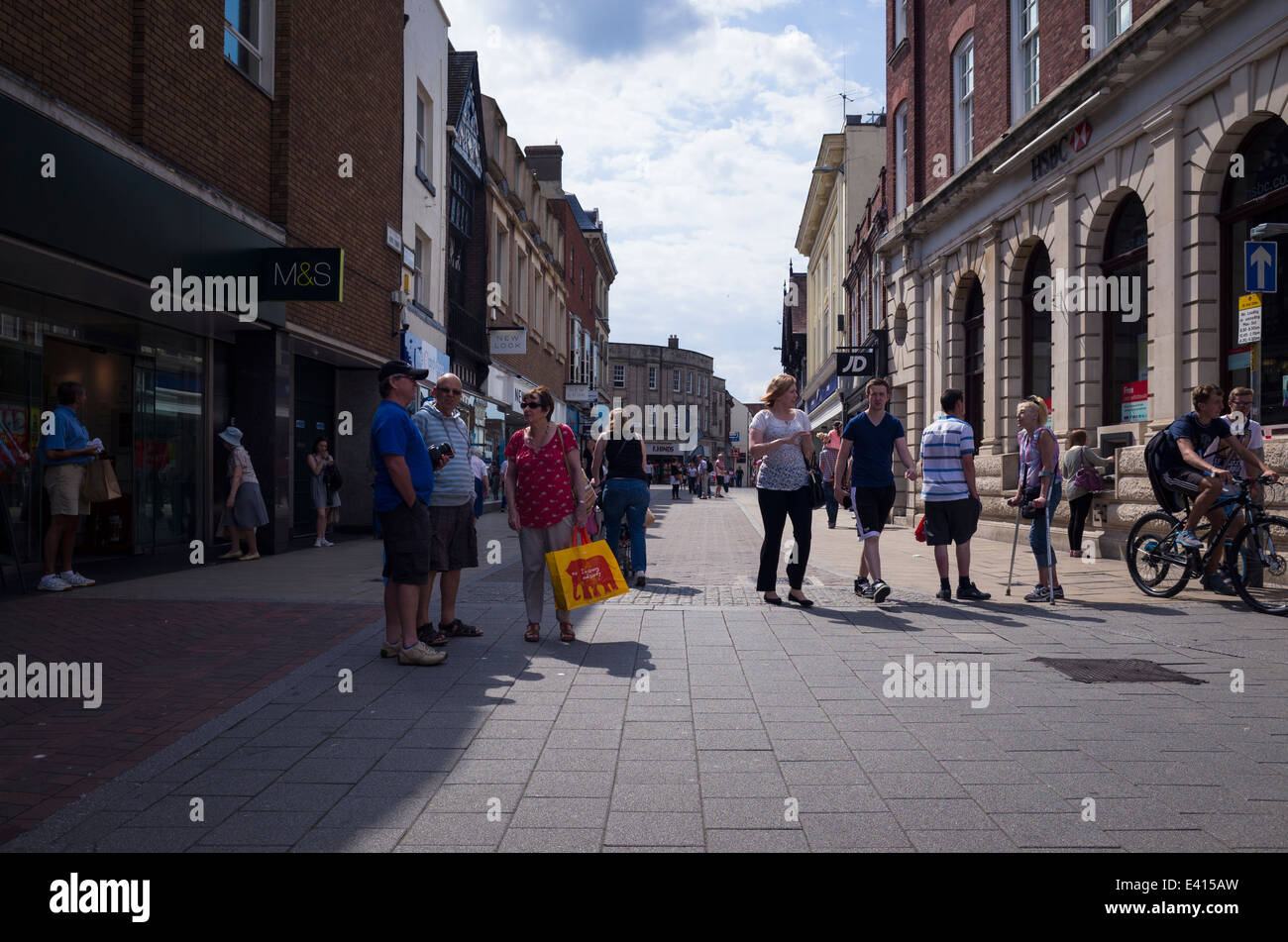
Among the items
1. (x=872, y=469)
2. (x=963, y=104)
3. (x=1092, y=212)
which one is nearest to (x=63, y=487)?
(x=872, y=469)

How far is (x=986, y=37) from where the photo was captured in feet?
57.4

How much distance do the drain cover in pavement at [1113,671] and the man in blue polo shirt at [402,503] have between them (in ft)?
12.0

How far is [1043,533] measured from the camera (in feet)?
26.9

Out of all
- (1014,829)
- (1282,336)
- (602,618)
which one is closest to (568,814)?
(1014,829)

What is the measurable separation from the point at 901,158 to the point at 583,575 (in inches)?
789

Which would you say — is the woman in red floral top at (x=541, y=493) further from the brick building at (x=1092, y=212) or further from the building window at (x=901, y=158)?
the building window at (x=901, y=158)

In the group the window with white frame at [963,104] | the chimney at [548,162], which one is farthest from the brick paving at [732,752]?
the chimney at [548,162]

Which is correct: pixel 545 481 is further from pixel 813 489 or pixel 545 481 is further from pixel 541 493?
pixel 813 489

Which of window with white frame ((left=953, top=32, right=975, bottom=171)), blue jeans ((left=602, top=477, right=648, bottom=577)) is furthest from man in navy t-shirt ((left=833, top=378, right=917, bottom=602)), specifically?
window with white frame ((left=953, top=32, right=975, bottom=171))

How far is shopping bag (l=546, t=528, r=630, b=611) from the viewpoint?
21.1 ft

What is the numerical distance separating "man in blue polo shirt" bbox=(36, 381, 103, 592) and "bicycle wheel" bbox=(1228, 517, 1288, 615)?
32.2 feet

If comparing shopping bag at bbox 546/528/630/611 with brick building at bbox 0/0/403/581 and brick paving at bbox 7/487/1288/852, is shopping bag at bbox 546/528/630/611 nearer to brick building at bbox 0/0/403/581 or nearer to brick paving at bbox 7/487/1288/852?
brick paving at bbox 7/487/1288/852
